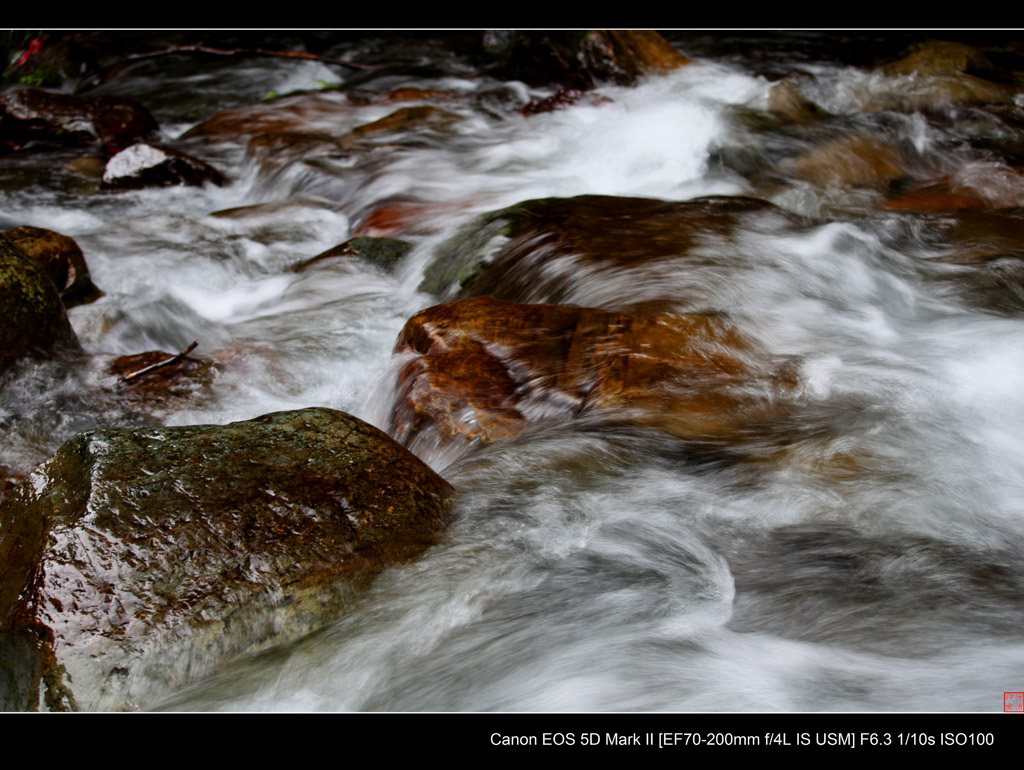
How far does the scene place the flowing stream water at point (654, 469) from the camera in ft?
8.09

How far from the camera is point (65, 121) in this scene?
9.52 meters

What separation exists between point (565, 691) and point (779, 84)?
774 cm

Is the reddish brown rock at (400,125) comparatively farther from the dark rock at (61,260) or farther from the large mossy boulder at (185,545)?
the large mossy boulder at (185,545)

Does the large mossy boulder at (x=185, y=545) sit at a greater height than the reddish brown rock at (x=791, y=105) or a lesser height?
lesser

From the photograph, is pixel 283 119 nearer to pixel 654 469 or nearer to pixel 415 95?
pixel 415 95

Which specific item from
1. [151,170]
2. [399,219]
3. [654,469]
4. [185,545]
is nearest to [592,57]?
[399,219]

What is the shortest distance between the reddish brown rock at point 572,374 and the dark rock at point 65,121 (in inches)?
282

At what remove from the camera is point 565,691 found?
2393mm

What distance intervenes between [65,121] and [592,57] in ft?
19.6

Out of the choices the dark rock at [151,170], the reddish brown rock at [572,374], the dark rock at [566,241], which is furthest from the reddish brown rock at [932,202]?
the dark rock at [151,170]

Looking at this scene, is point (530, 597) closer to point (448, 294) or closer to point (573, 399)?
point (573, 399)

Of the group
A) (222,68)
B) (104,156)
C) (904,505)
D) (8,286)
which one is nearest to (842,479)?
(904,505)

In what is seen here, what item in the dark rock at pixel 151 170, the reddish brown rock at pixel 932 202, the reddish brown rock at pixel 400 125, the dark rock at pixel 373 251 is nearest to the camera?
the dark rock at pixel 373 251

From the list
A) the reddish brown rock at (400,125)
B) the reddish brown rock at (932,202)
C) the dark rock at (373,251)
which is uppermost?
the reddish brown rock at (932,202)
